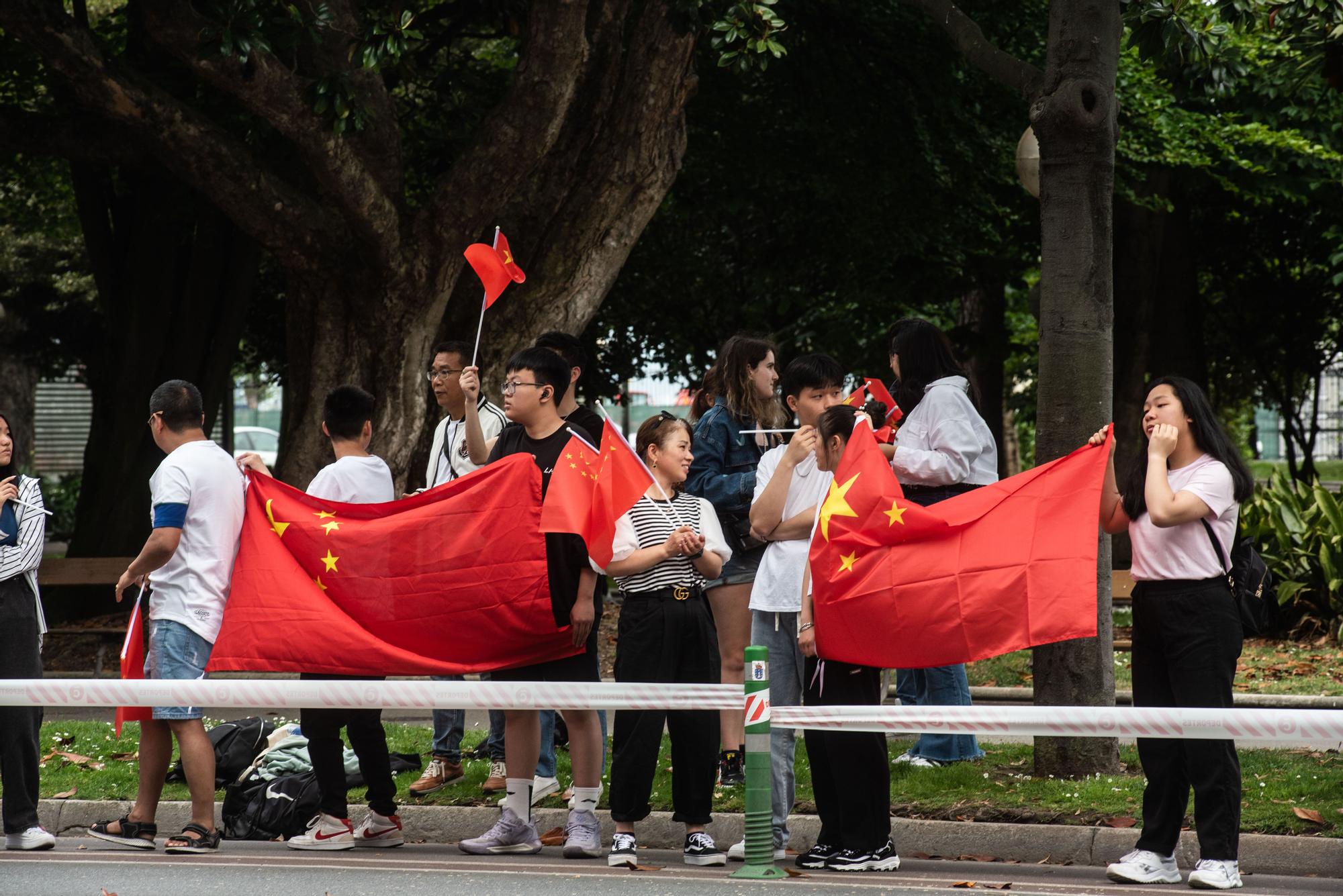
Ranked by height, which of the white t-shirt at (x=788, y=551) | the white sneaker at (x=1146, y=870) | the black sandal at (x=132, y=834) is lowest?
the black sandal at (x=132, y=834)

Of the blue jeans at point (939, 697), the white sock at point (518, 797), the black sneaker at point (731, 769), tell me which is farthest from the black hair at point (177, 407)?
the blue jeans at point (939, 697)

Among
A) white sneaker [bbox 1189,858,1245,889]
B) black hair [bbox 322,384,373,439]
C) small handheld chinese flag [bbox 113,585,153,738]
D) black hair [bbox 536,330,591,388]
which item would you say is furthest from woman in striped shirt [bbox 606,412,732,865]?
small handheld chinese flag [bbox 113,585,153,738]

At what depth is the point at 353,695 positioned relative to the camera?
5891 millimetres

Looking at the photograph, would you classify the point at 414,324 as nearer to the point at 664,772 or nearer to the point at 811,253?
the point at 664,772

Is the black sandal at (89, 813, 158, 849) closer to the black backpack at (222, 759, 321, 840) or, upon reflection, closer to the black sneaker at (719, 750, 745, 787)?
the black backpack at (222, 759, 321, 840)

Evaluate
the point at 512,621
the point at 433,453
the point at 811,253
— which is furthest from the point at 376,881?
the point at 811,253

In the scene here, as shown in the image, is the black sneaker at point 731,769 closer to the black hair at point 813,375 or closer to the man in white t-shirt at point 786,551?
the man in white t-shirt at point 786,551

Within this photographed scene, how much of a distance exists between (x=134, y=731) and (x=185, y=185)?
789cm

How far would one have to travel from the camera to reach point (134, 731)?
9.51 m

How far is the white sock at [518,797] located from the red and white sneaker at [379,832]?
59 centimetres

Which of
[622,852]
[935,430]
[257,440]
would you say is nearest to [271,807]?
[622,852]

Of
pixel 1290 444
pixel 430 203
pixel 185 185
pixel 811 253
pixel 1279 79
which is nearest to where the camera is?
pixel 430 203

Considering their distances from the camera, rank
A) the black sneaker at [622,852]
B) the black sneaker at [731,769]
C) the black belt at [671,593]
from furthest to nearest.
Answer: the black sneaker at [731,769] → the black belt at [671,593] → the black sneaker at [622,852]

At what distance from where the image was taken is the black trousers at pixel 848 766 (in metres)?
6.23
